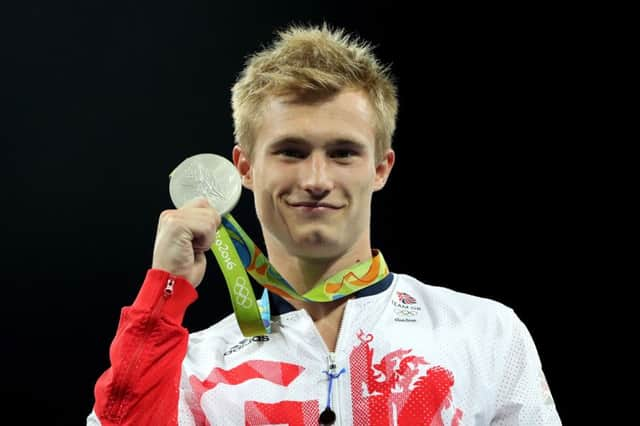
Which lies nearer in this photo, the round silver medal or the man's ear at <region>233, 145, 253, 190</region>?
the round silver medal

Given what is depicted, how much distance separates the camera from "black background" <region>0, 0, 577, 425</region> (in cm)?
354

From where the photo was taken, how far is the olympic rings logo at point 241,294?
1988mm

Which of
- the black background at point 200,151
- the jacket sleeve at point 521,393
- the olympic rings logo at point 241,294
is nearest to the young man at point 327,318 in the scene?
the jacket sleeve at point 521,393

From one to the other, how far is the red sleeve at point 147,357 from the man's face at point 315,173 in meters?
0.34

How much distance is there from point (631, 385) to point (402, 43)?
1.85 metres

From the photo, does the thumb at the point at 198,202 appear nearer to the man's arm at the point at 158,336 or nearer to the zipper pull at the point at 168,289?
the man's arm at the point at 158,336

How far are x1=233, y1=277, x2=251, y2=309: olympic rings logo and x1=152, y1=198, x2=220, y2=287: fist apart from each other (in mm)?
180

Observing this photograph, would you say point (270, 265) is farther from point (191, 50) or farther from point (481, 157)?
point (191, 50)

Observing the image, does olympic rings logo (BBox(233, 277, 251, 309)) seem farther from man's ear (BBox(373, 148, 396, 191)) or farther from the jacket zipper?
man's ear (BBox(373, 148, 396, 191))

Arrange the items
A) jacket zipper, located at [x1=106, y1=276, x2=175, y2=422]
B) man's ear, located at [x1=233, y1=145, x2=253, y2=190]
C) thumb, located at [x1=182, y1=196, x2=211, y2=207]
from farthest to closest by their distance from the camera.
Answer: man's ear, located at [x1=233, y1=145, x2=253, y2=190] < thumb, located at [x1=182, y1=196, x2=211, y2=207] < jacket zipper, located at [x1=106, y1=276, x2=175, y2=422]

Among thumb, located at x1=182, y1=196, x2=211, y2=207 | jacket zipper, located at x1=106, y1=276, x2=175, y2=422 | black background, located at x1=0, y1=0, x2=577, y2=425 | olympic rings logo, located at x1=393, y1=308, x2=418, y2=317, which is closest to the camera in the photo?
jacket zipper, located at x1=106, y1=276, x2=175, y2=422

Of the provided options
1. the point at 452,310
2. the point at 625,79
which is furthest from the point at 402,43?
the point at 452,310

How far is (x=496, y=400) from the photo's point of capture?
194 centimetres

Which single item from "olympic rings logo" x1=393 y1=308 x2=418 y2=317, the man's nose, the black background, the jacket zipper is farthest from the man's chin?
the black background
